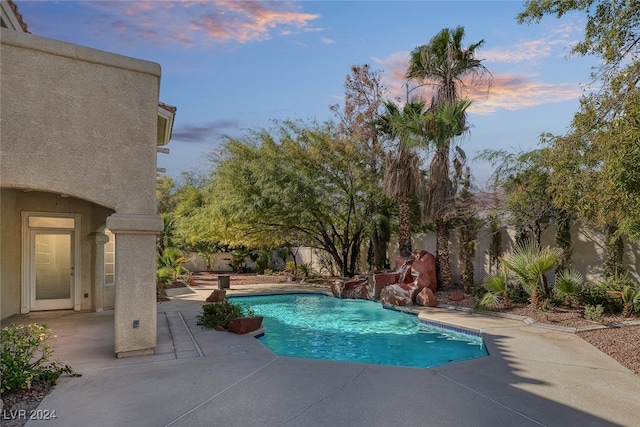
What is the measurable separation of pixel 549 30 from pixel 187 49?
10.7m

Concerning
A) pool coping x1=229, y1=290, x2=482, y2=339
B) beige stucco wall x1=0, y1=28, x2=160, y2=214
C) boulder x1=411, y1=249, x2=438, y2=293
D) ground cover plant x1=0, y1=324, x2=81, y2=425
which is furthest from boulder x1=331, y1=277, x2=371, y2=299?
ground cover plant x1=0, y1=324, x2=81, y2=425

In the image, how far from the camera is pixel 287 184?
1797 cm

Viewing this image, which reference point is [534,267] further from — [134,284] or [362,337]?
[134,284]

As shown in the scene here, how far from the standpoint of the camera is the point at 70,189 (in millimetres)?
6723

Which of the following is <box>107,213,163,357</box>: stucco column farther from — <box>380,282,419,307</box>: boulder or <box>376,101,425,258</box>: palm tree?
<box>376,101,425,258</box>: palm tree

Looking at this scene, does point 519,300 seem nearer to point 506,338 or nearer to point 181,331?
point 506,338

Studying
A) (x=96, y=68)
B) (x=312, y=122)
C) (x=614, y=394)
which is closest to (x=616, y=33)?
(x=614, y=394)

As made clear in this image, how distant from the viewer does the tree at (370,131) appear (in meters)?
19.4

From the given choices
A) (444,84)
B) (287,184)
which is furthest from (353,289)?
(444,84)

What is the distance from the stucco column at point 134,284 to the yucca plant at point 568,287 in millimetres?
10874

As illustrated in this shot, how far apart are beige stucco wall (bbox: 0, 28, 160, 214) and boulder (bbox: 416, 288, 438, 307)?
1009 centimetres

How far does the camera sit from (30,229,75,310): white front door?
11172mm

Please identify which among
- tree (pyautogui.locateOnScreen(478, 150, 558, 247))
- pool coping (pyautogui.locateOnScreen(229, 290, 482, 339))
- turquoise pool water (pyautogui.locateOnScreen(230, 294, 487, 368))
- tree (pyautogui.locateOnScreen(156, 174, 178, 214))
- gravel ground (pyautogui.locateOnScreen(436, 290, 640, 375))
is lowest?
turquoise pool water (pyautogui.locateOnScreen(230, 294, 487, 368))

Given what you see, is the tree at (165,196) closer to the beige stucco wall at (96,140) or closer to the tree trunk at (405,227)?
Answer: the tree trunk at (405,227)
